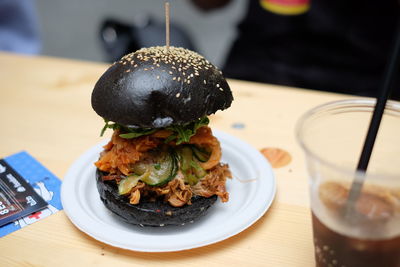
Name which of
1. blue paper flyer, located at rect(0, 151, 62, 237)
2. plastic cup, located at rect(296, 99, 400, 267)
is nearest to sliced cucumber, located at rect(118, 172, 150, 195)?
blue paper flyer, located at rect(0, 151, 62, 237)

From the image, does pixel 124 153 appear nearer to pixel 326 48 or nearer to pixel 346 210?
pixel 346 210

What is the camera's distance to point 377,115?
809 millimetres

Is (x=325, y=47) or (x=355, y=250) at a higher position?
(x=355, y=250)

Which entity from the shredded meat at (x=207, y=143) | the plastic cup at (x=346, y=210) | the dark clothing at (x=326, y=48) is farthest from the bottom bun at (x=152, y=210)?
the dark clothing at (x=326, y=48)

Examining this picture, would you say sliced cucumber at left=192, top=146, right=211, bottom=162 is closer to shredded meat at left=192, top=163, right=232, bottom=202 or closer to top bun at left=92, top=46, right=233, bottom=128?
shredded meat at left=192, top=163, right=232, bottom=202

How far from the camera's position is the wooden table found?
3.63 ft

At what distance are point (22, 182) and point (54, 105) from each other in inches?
22.1

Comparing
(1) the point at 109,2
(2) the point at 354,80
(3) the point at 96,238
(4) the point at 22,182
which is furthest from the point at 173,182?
(1) the point at 109,2

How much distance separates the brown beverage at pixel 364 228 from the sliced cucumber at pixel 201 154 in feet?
1.46

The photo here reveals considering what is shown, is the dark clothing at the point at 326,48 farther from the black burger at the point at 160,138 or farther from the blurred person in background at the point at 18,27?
the black burger at the point at 160,138

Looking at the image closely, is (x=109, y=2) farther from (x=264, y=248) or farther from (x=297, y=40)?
(x=264, y=248)

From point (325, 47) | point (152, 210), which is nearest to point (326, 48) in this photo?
point (325, 47)

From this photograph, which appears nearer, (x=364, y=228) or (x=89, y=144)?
(x=364, y=228)

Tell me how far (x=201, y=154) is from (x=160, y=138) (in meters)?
0.13
